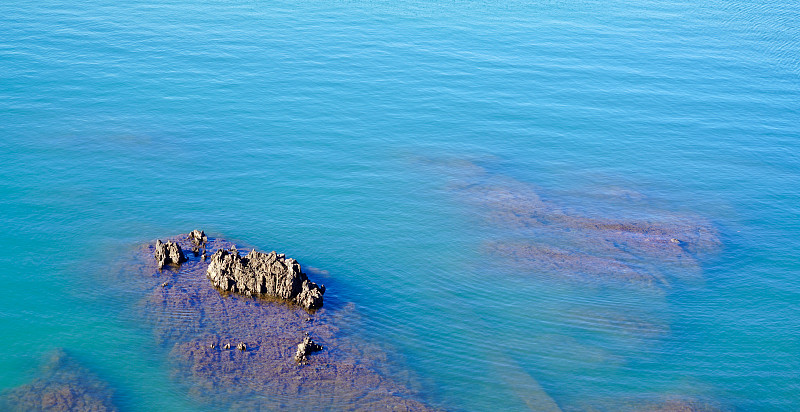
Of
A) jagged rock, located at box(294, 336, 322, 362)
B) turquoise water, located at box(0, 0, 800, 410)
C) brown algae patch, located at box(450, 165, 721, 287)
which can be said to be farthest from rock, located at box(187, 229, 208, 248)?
brown algae patch, located at box(450, 165, 721, 287)

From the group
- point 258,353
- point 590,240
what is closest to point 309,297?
point 258,353

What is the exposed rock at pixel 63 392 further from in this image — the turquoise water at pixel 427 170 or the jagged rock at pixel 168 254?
the jagged rock at pixel 168 254

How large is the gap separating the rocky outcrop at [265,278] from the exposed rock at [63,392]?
4.75 meters

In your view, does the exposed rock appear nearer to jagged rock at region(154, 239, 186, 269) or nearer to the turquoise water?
the turquoise water

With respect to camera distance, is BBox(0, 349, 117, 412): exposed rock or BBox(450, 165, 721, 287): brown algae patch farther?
BBox(450, 165, 721, 287): brown algae patch

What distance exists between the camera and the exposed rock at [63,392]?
17219 millimetres

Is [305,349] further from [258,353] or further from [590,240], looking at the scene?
[590,240]

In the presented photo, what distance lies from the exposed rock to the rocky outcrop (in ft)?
15.6

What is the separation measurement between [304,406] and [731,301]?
1368 centimetres

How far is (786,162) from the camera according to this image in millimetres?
32094

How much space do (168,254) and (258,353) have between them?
212 inches

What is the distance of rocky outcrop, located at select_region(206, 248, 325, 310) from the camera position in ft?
69.5

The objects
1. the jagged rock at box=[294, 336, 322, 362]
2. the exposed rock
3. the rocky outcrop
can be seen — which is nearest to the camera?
the exposed rock

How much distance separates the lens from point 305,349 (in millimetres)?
19078
